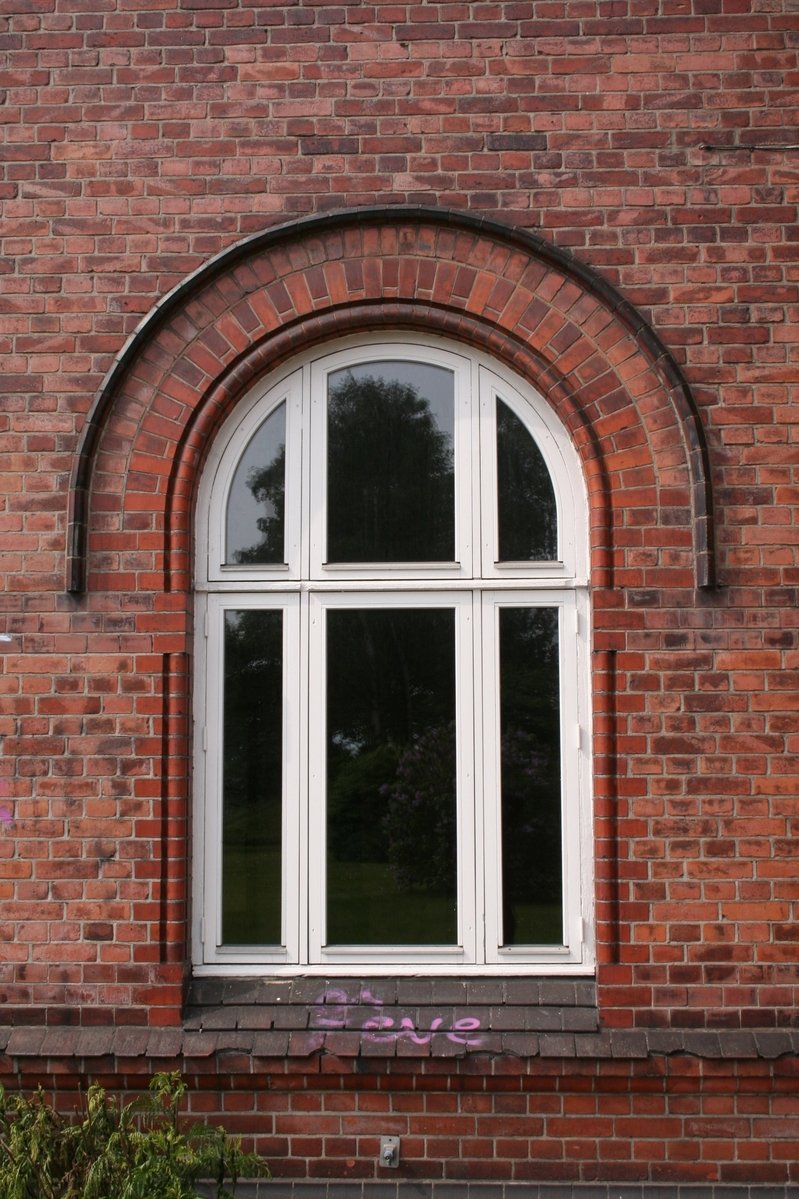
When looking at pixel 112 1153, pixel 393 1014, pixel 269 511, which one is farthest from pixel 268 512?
pixel 112 1153

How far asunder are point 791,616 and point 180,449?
2.72 meters

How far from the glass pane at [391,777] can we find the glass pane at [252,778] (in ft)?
0.79

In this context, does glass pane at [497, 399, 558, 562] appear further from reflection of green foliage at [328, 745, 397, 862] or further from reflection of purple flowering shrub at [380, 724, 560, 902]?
reflection of green foliage at [328, 745, 397, 862]

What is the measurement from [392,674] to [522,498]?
977mm

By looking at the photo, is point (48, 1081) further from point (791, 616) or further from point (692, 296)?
point (692, 296)

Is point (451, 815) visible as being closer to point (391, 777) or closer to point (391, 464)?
point (391, 777)

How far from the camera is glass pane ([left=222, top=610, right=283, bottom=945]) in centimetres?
455

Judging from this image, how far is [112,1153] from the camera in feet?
12.2

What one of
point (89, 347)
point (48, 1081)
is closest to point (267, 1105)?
point (48, 1081)

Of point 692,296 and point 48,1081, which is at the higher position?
point 692,296

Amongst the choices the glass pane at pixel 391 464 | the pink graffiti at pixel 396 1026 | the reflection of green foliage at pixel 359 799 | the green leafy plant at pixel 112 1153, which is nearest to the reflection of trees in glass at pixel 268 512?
the glass pane at pixel 391 464

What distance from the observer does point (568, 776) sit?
4.54 meters

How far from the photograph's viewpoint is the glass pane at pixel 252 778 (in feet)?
14.9

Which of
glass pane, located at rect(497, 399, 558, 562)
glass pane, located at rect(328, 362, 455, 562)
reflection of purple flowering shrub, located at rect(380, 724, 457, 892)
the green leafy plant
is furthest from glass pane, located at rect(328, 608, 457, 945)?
the green leafy plant
